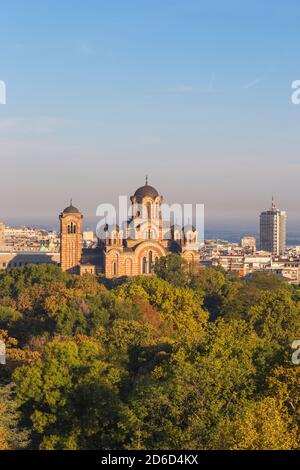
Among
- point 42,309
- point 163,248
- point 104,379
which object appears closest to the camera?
point 104,379

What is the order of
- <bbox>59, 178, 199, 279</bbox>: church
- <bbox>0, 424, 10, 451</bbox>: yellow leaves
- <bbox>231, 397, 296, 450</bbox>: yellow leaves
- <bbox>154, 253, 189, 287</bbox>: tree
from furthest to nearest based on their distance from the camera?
<bbox>59, 178, 199, 279</bbox>: church → <bbox>154, 253, 189, 287</bbox>: tree → <bbox>0, 424, 10, 451</bbox>: yellow leaves → <bbox>231, 397, 296, 450</bbox>: yellow leaves

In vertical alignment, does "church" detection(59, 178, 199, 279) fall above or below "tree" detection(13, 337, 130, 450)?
above

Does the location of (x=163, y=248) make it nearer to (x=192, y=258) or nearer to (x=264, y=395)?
(x=192, y=258)

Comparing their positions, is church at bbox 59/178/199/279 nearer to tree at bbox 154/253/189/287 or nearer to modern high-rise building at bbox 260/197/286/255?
tree at bbox 154/253/189/287

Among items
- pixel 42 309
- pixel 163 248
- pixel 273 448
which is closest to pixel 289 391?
pixel 273 448

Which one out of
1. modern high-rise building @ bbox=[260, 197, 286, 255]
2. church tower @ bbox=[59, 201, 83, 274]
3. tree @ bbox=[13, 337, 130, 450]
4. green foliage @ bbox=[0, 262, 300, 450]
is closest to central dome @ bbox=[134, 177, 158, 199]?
church tower @ bbox=[59, 201, 83, 274]

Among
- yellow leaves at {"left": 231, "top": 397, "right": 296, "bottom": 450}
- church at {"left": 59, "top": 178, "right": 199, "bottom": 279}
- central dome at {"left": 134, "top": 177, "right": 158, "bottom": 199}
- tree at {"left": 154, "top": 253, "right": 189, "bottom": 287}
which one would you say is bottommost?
yellow leaves at {"left": 231, "top": 397, "right": 296, "bottom": 450}
